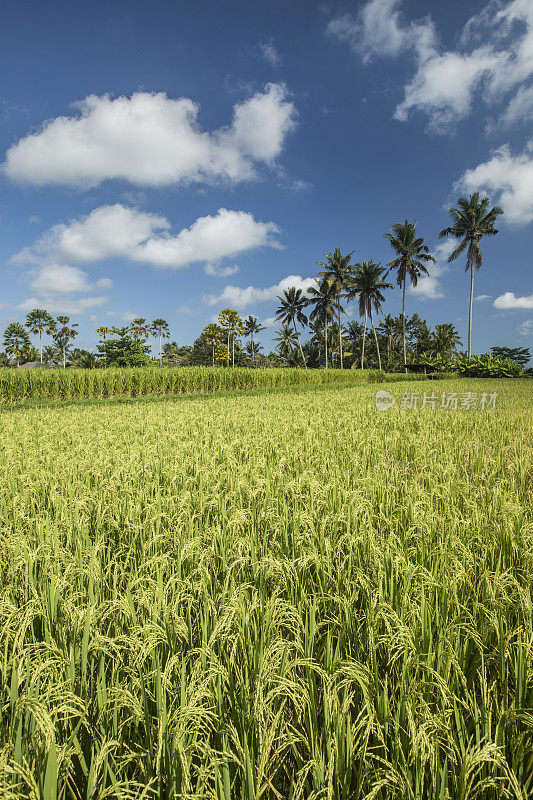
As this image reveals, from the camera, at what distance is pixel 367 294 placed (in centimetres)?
4466

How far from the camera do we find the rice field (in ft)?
3.17

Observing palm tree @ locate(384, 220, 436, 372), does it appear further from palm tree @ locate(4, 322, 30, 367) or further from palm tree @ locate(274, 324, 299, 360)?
palm tree @ locate(4, 322, 30, 367)

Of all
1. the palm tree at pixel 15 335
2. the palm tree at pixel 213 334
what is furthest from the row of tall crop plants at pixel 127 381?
the palm tree at pixel 15 335

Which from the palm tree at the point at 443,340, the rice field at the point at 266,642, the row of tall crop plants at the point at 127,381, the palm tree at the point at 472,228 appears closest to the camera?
the rice field at the point at 266,642

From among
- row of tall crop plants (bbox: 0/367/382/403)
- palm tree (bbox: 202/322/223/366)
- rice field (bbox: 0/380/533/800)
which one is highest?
palm tree (bbox: 202/322/223/366)

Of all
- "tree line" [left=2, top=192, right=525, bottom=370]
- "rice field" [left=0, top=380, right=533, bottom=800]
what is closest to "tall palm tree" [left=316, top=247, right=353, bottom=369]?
"tree line" [left=2, top=192, right=525, bottom=370]

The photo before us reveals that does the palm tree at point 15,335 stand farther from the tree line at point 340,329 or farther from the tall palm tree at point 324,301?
the tall palm tree at point 324,301

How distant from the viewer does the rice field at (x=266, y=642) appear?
3.17ft

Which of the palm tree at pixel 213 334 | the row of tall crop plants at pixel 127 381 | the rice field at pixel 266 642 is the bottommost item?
the rice field at pixel 266 642

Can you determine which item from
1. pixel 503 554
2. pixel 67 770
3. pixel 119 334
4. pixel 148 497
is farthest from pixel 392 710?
pixel 119 334

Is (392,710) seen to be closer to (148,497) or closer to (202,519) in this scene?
(202,519)

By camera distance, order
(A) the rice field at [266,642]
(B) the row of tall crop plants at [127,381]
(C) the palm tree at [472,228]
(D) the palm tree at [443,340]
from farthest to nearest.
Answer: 1. (D) the palm tree at [443,340]
2. (C) the palm tree at [472,228]
3. (B) the row of tall crop plants at [127,381]
4. (A) the rice field at [266,642]

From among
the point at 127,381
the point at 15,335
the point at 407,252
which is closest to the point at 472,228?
the point at 407,252

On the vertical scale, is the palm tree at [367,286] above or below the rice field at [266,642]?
above
